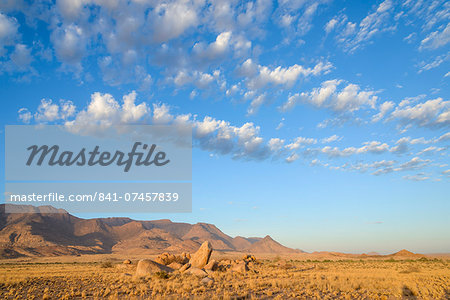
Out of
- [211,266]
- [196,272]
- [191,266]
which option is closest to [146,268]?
[196,272]

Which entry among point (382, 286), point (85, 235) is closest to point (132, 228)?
point (85, 235)

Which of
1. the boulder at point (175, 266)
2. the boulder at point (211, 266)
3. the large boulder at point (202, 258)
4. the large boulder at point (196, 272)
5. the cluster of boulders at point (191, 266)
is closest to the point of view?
the large boulder at point (196, 272)

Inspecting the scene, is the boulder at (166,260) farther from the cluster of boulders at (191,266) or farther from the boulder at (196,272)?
the boulder at (196,272)

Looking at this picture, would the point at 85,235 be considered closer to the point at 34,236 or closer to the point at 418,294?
the point at 34,236

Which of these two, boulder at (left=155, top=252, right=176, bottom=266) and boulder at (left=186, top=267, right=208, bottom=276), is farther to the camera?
boulder at (left=155, top=252, right=176, bottom=266)

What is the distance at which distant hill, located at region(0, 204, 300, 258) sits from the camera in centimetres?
10232

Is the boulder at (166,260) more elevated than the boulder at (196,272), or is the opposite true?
the boulder at (166,260)

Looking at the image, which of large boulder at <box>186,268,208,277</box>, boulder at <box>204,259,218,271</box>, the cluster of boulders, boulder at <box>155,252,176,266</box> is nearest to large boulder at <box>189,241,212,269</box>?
the cluster of boulders

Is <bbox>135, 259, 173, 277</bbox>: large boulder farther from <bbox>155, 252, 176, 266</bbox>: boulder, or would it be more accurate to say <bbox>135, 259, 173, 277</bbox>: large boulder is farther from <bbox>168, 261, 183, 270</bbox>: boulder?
<bbox>155, 252, 176, 266</bbox>: boulder

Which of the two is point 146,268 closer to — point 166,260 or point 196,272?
point 196,272

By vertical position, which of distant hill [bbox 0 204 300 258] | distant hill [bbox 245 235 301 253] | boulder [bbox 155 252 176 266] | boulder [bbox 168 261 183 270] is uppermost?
distant hill [bbox 0 204 300 258]

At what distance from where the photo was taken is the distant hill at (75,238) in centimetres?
10232

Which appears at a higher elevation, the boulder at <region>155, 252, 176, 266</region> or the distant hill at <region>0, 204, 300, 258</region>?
the distant hill at <region>0, 204, 300, 258</region>

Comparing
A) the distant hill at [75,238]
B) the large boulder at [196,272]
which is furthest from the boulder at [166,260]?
the distant hill at [75,238]
